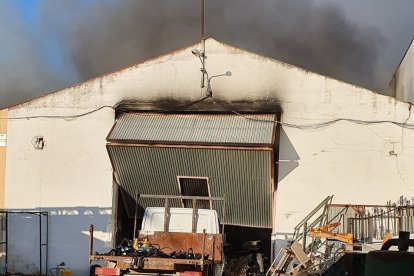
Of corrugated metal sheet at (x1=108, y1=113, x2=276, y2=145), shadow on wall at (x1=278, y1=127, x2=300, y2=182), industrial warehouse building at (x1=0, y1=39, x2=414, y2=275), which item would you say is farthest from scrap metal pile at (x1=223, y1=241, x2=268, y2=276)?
corrugated metal sheet at (x1=108, y1=113, x2=276, y2=145)

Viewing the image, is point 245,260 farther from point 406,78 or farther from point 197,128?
point 406,78

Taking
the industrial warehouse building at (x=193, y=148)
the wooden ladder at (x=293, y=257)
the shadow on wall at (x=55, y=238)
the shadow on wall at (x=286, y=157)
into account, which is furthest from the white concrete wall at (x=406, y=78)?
the shadow on wall at (x=55, y=238)

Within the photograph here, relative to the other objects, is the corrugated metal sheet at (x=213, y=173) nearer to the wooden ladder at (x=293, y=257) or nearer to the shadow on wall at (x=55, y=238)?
the shadow on wall at (x=55, y=238)

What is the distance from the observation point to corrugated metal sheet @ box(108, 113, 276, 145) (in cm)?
1526

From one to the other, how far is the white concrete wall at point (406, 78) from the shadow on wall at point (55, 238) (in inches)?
385

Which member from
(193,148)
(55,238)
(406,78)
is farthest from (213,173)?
(406,78)

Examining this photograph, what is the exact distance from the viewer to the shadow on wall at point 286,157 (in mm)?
15562

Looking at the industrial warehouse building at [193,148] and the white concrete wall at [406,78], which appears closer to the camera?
the industrial warehouse building at [193,148]

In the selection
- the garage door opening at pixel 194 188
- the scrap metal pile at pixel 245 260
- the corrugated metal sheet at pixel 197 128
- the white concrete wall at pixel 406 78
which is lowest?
the scrap metal pile at pixel 245 260

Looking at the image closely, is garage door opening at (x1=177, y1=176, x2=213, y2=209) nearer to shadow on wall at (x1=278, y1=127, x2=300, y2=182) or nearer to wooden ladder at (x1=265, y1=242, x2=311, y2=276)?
shadow on wall at (x1=278, y1=127, x2=300, y2=182)

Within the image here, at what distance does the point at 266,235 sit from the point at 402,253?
49.3 feet

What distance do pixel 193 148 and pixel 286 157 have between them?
2.43 meters

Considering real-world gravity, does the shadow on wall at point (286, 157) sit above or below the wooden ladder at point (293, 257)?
above

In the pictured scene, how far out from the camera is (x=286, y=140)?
15695 mm
